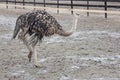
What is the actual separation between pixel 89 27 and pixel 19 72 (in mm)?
8238

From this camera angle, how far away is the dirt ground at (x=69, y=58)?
7676mm

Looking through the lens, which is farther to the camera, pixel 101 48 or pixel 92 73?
pixel 101 48

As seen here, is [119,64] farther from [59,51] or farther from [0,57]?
[0,57]

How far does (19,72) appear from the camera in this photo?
802cm

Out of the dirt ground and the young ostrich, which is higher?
the young ostrich

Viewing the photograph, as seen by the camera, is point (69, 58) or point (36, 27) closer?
point (36, 27)

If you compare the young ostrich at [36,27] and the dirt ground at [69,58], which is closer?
the dirt ground at [69,58]

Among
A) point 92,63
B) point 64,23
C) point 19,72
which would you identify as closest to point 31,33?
point 19,72

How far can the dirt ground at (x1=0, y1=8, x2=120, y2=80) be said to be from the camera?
768 centimetres

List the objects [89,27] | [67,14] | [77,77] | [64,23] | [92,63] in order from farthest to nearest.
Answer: [67,14] → [64,23] → [89,27] → [92,63] → [77,77]

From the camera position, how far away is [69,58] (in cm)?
930

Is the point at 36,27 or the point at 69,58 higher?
the point at 36,27

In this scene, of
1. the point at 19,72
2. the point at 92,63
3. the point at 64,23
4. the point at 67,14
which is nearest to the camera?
the point at 19,72

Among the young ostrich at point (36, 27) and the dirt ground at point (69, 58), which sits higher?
the young ostrich at point (36, 27)
